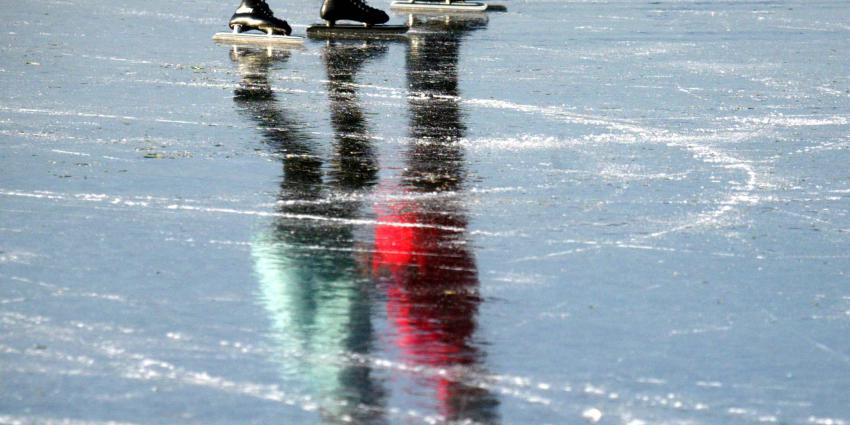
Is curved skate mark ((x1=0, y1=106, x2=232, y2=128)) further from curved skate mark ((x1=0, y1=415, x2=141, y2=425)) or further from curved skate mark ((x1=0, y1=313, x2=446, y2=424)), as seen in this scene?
curved skate mark ((x1=0, y1=415, x2=141, y2=425))

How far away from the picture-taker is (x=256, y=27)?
15.4 metres

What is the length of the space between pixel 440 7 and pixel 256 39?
3.88 m

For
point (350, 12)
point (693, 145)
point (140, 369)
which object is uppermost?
point (350, 12)

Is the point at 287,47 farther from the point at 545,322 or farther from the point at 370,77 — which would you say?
the point at 545,322

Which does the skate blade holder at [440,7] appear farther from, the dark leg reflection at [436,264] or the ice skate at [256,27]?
the dark leg reflection at [436,264]

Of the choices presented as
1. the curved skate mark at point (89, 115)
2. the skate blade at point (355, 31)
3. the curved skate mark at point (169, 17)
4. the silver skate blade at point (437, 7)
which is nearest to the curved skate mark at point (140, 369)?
the curved skate mark at point (89, 115)

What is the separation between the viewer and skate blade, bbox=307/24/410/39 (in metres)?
15.9

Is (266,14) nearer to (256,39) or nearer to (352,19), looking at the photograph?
(256,39)

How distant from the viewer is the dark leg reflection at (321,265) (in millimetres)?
5188

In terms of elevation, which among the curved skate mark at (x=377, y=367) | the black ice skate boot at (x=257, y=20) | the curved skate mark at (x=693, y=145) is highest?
the black ice skate boot at (x=257, y=20)

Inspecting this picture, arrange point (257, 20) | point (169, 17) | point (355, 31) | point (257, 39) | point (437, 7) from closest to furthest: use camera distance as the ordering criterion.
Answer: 1. point (257, 39)
2. point (257, 20)
3. point (355, 31)
4. point (169, 17)
5. point (437, 7)

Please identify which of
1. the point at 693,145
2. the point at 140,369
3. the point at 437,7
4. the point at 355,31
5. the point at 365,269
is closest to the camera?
the point at 140,369

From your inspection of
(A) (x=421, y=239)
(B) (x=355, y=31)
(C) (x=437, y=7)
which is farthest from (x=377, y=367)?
(C) (x=437, y=7)

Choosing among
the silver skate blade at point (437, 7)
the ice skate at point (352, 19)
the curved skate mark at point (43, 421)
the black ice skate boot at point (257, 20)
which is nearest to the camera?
the curved skate mark at point (43, 421)
